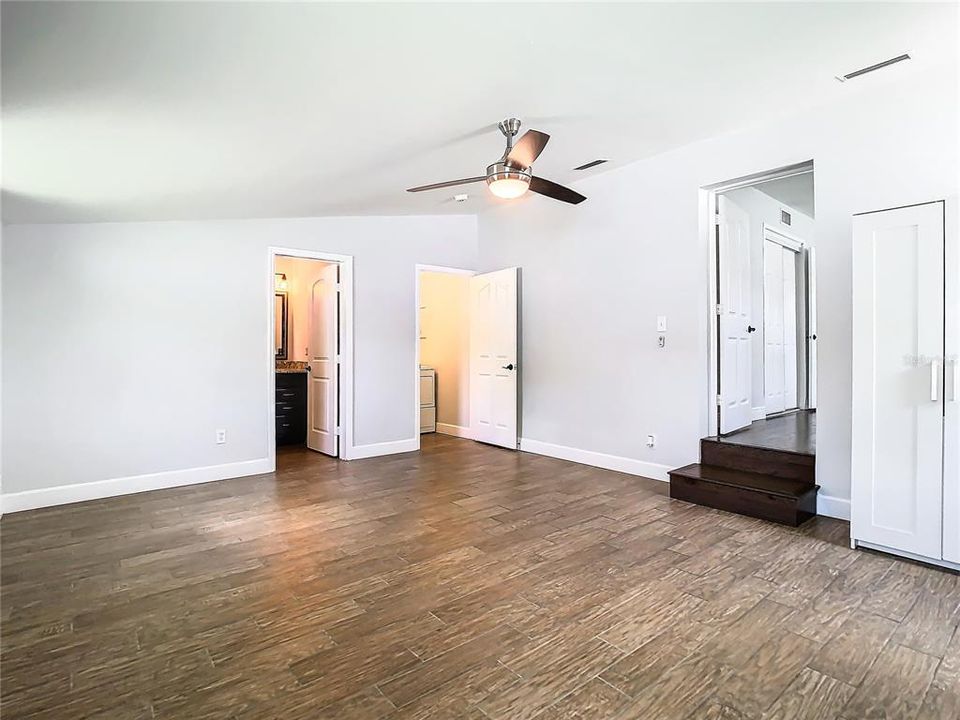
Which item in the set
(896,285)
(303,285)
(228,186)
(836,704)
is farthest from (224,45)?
(303,285)

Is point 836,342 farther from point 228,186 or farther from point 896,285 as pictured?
point 228,186

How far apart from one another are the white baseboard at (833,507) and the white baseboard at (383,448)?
3.92 m

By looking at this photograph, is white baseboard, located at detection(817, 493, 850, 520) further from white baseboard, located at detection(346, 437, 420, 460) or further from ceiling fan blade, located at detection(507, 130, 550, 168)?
white baseboard, located at detection(346, 437, 420, 460)

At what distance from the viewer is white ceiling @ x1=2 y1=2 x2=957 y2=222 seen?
1.80 m

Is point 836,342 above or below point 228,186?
below

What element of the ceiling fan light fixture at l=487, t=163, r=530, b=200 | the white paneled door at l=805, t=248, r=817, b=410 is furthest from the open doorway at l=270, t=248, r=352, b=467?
the white paneled door at l=805, t=248, r=817, b=410

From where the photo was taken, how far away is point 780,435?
14.8ft

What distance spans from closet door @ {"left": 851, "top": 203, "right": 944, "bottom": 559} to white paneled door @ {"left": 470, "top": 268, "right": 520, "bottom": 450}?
11.0 ft

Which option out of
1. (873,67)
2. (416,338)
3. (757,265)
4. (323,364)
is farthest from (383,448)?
(873,67)

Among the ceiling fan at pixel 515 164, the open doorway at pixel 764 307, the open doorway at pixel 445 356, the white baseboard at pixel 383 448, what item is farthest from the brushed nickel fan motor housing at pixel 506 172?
the open doorway at pixel 445 356

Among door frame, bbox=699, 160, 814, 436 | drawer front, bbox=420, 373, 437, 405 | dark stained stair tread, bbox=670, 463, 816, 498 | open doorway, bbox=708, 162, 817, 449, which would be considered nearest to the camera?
dark stained stair tread, bbox=670, 463, 816, 498

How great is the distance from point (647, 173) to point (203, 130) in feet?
11.5

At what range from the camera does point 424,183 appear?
170 inches

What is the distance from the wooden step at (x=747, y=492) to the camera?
336 centimetres
